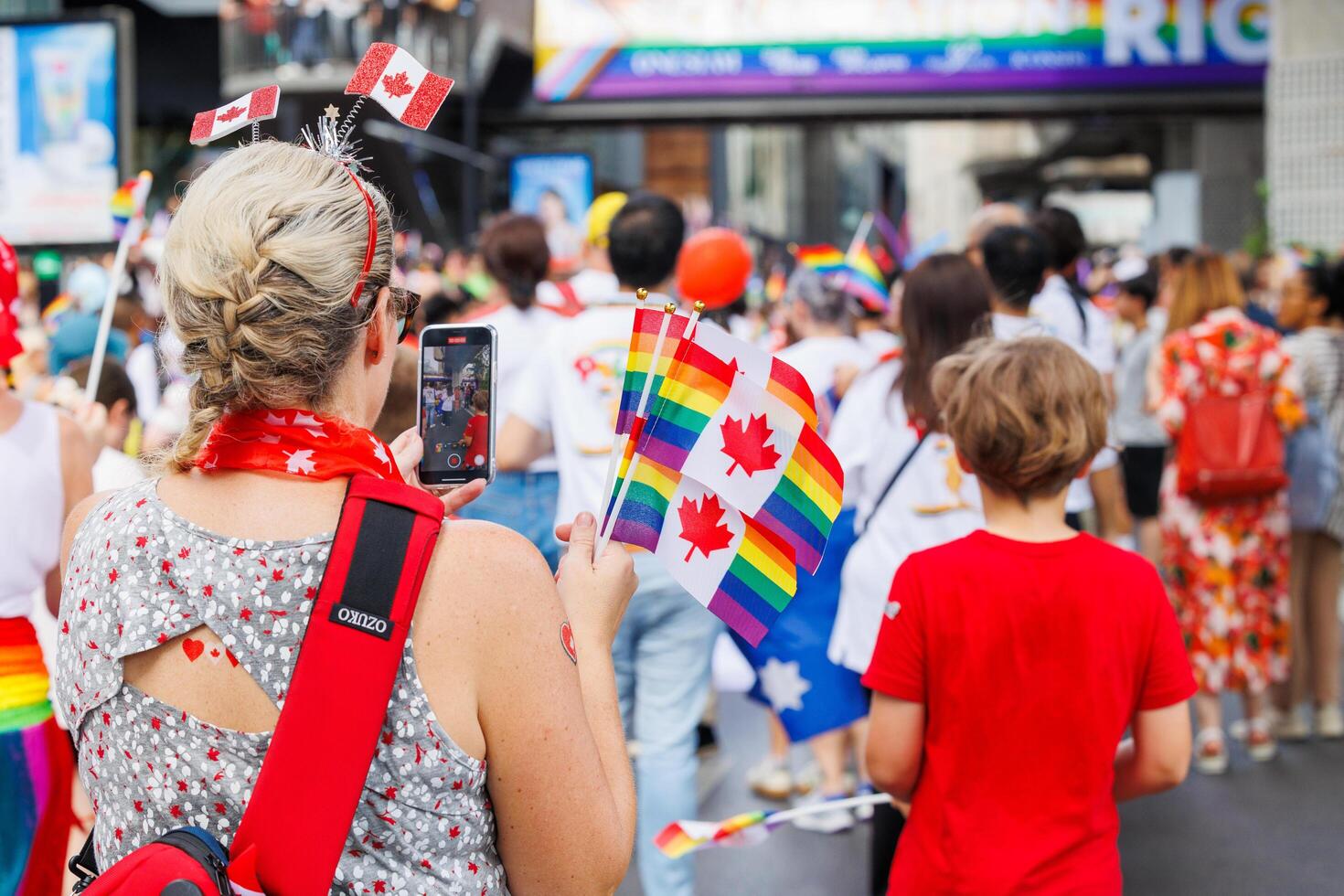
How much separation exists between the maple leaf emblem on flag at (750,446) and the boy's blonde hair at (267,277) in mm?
548

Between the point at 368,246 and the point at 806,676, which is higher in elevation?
the point at 368,246

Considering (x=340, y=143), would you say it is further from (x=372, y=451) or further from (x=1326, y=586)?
(x=1326, y=586)

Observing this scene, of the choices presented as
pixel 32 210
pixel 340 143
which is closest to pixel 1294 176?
pixel 32 210

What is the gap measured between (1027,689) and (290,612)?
1.40 m

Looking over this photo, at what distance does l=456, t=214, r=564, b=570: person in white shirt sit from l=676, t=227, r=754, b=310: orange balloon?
0.67 m

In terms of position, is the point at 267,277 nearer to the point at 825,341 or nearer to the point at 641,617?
the point at 641,617

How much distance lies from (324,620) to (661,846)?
4.20ft

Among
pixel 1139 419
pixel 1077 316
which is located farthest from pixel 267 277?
pixel 1139 419

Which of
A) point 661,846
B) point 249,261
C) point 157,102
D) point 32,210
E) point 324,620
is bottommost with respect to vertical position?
point 661,846

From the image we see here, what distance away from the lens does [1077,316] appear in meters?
5.33

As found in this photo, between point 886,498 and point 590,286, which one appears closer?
point 886,498

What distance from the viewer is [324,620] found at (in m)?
1.42

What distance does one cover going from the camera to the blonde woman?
147 cm

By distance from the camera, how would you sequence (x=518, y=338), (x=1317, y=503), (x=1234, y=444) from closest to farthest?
(x=518, y=338) → (x=1234, y=444) → (x=1317, y=503)
